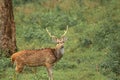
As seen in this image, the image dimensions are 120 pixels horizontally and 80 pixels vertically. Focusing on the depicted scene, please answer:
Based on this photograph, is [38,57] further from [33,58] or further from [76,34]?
[76,34]

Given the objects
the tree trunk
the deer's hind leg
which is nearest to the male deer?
the deer's hind leg

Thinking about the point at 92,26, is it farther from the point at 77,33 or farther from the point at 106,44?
the point at 106,44

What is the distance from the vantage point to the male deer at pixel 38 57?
14.2 metres

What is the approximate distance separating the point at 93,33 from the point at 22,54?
674 centimetres

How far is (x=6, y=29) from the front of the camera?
17391mm

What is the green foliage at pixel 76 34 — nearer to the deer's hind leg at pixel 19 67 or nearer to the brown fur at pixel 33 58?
the deer's hind leg at pixel 19 67

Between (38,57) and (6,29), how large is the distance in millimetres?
3435

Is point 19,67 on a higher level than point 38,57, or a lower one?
lower

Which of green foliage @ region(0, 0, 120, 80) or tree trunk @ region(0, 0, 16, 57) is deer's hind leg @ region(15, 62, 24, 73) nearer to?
green foliage @ region(0, 0, 120, 80)

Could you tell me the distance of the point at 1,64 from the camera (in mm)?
15930

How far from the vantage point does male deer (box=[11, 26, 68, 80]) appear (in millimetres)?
14250

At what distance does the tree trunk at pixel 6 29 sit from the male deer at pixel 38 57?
287 centimetres

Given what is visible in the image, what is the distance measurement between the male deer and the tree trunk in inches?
113

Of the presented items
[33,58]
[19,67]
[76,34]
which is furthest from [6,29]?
[76,34]
